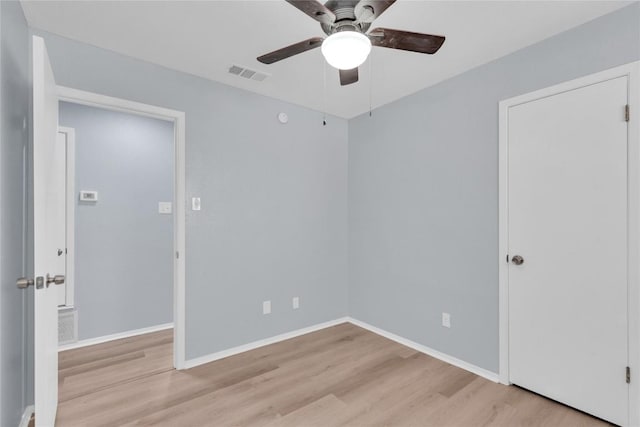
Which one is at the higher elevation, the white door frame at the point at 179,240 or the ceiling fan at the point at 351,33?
the ceiling fan at the point at 351,33

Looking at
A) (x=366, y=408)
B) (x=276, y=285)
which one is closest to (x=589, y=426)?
(x=366, y=408)

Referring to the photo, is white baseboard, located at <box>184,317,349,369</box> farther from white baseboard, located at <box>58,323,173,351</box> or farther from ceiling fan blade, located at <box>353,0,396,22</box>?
ceiling fan blade, located at <box>353,0,396,22</box>

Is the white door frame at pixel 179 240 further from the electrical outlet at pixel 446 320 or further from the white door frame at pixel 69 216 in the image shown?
the electrical outlet at pixel 446 320

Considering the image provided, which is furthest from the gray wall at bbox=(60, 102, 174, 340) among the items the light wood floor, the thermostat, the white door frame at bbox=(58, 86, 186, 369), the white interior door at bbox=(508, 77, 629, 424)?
the white interior door at bbox=(508, 77, 629, 424)

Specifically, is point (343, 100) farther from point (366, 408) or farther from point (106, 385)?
point (106, 385)

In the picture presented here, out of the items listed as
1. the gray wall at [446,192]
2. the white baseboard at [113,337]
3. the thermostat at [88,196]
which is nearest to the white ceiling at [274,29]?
the gray wall at [446,192]

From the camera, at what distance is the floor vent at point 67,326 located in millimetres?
2918

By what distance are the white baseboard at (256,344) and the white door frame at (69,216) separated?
141cm

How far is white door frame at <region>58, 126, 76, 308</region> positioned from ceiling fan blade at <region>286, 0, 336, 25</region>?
2829 mm

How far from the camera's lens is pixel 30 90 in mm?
1994

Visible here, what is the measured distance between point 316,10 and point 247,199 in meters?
1.94

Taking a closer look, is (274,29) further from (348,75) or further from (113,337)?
(113,337)

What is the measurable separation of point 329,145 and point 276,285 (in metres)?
1.68

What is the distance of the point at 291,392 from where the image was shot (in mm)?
2256
